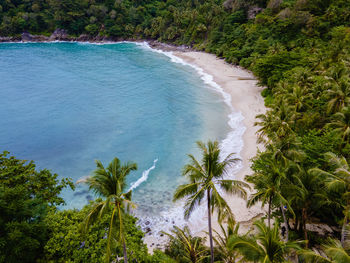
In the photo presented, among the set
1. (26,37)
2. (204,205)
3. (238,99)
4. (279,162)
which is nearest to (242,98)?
(238,99)

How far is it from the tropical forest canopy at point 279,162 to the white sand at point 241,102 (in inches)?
64.2

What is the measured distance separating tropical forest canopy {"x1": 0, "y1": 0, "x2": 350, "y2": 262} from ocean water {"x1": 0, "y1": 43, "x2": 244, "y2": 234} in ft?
18.8

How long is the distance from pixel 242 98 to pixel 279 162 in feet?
106

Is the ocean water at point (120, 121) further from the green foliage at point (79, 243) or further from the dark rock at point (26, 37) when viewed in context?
the dark rock at point (26, 37)

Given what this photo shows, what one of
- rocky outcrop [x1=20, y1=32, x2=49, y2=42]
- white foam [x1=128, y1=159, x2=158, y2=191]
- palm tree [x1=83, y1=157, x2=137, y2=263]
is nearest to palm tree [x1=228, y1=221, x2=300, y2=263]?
palm tree [x1=83, y1=157, x2=137, y2=263]

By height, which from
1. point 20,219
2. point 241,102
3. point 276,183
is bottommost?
point 20,219

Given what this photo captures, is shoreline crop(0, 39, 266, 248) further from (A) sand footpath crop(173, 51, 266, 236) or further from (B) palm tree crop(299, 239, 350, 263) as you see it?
(B) palm tree crop(299, 239, 350, 263)

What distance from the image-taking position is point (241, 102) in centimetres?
4369

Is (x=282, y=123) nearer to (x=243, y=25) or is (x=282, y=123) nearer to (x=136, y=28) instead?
(x=243, y=25)

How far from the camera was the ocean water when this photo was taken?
26844 millimetres

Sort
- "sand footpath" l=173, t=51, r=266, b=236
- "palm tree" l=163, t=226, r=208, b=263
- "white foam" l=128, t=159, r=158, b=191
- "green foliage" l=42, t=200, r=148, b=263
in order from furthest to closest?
1. "white foam" l=128, t=159, r=158, b=191
2. "sand footpath" l=173, t=51, r=266, b=236
3. "palm tree" l=163, t=226, r=208, b=263
4. "green foliage" l=42, t=200, r=148, b=263

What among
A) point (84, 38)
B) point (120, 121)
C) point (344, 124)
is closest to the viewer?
point (344, 124)

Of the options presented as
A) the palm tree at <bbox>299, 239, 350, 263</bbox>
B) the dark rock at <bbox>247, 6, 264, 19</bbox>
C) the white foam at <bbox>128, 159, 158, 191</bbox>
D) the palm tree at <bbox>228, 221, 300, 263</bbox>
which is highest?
the dark rock at <bbox>247, 6, 264, 19</bbox>

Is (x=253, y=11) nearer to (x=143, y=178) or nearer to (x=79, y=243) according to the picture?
(x=143, y=178)
